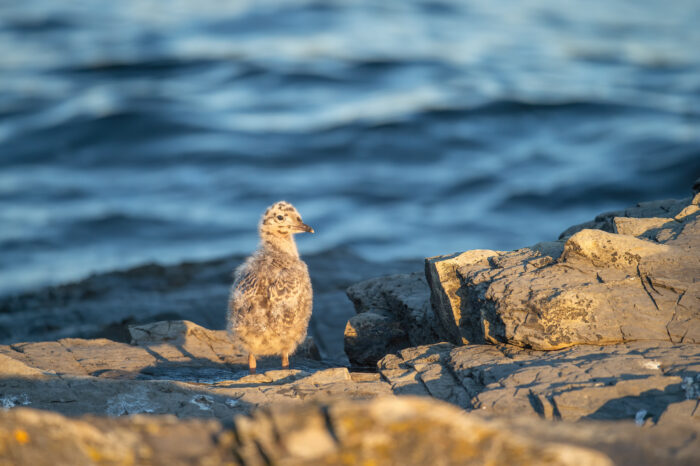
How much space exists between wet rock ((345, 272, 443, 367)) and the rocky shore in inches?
0.8

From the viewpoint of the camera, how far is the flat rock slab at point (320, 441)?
2.83m

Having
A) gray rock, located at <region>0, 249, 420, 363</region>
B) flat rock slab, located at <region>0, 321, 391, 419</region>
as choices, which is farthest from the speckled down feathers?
gray rock, located at <region>0, 249, 420, 363</region>

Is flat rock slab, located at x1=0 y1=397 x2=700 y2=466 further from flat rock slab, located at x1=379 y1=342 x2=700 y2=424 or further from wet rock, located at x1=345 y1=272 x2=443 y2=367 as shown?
wet rock, located at x1=345 y1=272 x2=443 y2=367

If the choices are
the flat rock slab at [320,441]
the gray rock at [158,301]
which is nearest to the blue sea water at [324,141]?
the gray rock at [158,301]

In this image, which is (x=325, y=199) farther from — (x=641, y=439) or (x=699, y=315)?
(x=641, y=439)

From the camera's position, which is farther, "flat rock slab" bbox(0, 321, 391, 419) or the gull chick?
the gull chick

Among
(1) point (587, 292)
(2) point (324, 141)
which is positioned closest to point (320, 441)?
(1) point (587, 292)

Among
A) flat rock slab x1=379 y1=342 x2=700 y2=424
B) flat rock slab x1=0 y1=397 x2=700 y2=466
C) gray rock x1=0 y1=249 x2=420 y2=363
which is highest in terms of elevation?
flat rock slab x1=0 y1=397 x2=700 y2=466

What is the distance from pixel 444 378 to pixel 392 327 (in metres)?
2.00

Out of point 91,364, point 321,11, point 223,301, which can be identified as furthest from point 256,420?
point 321,11

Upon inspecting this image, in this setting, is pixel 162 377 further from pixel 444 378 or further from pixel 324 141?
pixel 324 141

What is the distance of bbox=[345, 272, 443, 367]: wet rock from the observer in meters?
7.25

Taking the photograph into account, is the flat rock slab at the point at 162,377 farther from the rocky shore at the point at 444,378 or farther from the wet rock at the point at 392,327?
the wet rock at the point at 392,327

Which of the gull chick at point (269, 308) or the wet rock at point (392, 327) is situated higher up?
the gull chick at point (269, 308)
